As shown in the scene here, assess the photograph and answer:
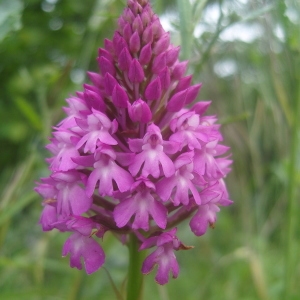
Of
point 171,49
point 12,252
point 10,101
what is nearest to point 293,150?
point 171,49

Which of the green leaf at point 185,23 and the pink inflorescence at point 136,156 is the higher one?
the green leaf at point 185,23

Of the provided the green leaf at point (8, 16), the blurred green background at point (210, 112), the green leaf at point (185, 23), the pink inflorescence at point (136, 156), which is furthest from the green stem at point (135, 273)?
the green leaf at point (8, 16)

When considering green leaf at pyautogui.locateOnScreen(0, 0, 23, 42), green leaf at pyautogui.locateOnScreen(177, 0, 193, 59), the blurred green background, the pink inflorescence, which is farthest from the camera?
the blurred green background

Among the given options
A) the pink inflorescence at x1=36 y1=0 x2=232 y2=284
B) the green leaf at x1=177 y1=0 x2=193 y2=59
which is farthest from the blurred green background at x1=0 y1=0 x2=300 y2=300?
the pink inflorescence at x1=36 y1=0 x2=232 y2=284

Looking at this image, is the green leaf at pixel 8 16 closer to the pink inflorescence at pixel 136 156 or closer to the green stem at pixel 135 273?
the pink inflorescence at pixel 136 156

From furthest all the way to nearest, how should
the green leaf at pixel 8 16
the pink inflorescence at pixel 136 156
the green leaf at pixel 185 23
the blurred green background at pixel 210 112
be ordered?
the blurred green background at pixel 210 112 < the green leaf at pixel 8 16 < the green leaf at pixel 185 23 < the pink inflorescence at pixel 136 156

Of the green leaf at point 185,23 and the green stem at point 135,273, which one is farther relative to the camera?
the green leaf at point 185,23

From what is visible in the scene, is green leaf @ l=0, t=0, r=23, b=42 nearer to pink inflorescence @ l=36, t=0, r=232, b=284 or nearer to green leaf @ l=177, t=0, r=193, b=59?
pink inflorescence @ l=36, t=0, r=232, b=284
